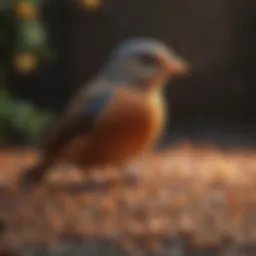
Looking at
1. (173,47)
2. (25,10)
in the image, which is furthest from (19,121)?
(173,47)

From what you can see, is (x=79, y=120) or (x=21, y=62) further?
(x=21, y=62)

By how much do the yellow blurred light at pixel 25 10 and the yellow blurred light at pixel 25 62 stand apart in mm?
112

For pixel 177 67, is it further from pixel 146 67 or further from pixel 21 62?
pixel 21 62

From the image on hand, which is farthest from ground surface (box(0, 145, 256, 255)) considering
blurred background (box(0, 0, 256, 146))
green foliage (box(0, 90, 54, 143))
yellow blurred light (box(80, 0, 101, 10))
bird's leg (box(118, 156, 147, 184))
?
yellow blurred light (box(80, 0, 101, 10))

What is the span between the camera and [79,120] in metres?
1.68

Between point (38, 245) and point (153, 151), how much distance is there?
82cm

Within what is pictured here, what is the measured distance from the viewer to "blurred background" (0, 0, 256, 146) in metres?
1.85

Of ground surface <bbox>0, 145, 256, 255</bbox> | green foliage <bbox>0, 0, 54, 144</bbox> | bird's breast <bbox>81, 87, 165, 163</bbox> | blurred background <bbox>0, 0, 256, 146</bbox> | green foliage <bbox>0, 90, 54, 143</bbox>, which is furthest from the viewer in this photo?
green foliage <bbox>0, 90, 54, 143</bbox>

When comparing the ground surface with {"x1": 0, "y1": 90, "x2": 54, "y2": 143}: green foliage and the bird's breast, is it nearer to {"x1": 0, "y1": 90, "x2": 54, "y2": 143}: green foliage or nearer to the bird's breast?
the bird's breast

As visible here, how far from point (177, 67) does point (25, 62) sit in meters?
0.50

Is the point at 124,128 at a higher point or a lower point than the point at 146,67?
lower

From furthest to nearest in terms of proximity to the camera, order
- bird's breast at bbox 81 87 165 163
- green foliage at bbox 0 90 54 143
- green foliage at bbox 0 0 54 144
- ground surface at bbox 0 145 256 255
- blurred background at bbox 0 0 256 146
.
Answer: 1. green foliage at bbox 0 90 54 143
2. green foliage at bbox 0 0 54 144
3. blurred background at bbox 0 0 256 146
4. bird's breast at bbox 81 87 165 163
5. ground surface at bbox 0 145 256 255

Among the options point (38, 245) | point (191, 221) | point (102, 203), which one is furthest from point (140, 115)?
point (38, 245)

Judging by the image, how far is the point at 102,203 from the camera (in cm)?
144
